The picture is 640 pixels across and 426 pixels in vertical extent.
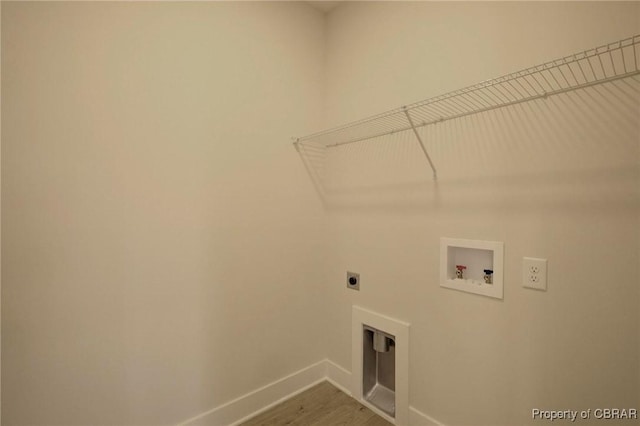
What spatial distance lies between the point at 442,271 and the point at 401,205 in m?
0.40

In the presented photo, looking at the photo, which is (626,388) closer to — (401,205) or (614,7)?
(401,205)

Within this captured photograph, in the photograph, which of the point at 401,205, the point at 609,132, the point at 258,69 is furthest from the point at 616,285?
the point at 258,69

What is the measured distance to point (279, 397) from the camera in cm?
174

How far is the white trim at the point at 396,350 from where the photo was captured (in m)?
1.51

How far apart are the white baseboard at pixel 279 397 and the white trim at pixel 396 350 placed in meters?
0.06

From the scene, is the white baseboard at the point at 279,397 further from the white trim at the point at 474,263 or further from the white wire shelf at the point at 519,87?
the white wire shelf at the point at 519,87

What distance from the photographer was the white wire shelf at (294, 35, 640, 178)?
2.96 feet

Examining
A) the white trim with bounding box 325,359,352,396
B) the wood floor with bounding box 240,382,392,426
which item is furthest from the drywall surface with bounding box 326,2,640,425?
the white trim with bounding box 325,359,352,396

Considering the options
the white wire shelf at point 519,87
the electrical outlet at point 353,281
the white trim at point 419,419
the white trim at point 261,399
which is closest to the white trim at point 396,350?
the white trim at point 419,419

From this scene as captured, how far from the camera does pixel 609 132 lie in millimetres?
945

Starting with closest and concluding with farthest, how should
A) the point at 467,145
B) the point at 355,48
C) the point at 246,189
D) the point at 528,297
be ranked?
the point at 528,297, the point at 467,145, the point at 246,189, the point at 355,48

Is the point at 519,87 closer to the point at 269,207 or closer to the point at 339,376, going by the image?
the point at 269,207

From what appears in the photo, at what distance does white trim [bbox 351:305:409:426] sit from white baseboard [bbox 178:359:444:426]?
6 cm

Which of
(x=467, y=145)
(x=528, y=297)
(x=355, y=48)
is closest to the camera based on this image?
(x=528, y=297)
